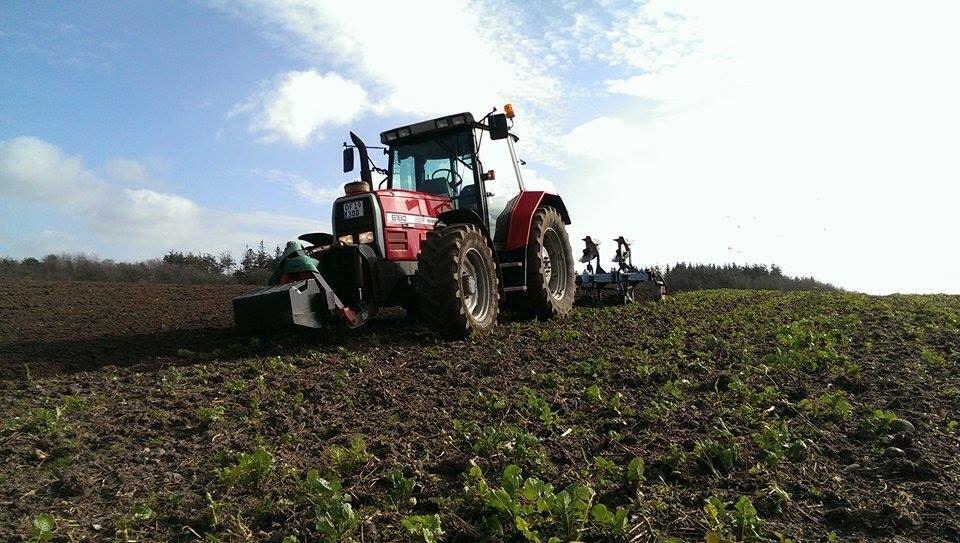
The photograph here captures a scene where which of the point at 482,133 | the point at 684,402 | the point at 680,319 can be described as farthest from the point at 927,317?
the point at 482,133

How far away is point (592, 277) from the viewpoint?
10375 millimetres

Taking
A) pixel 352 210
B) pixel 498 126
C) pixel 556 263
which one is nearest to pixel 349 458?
pixel 352 210

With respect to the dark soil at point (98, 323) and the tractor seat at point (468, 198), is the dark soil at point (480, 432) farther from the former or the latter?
the tractor seat at point (468, 198)

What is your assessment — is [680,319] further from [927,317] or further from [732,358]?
[927,317]

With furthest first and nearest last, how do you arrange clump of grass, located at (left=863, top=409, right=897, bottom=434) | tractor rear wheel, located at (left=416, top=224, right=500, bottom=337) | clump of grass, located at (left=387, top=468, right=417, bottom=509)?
tractor rear wheel, located at (left=416, top=224, right=500, bottom=337) < clump of grass, located at (left=863, top=409, right=897, bottom=434) < clump of grass, located at (left=387, top=468, right=417, bottom=509)

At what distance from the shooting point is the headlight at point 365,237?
6.28 metres

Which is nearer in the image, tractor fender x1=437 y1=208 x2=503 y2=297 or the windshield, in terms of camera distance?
tractor fender x1=437 y1=208 x2=503 y2=297

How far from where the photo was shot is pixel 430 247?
5824mm

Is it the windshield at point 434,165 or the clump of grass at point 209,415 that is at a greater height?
the windshield at point 434,165

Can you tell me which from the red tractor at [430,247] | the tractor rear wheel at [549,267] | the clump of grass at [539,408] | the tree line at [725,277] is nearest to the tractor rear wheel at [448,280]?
the red tractor at [430,247]

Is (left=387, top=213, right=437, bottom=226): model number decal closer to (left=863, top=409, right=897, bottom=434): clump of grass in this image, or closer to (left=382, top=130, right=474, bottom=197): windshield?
(left=382, top=130, right=474, bottom=197): windshield

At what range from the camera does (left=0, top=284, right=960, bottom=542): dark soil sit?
94.3 inches

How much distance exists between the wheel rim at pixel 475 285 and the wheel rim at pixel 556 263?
6.90 ft

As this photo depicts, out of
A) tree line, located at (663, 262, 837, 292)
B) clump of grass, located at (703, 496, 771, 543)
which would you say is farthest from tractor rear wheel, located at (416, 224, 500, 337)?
tree line, located at (663, 262, 837, 292)
